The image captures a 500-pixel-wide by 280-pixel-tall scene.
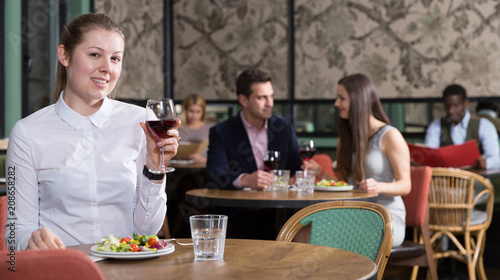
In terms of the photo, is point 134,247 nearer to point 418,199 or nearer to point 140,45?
point 418,199

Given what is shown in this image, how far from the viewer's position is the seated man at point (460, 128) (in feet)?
18.5

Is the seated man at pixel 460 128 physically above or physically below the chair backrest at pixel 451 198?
above

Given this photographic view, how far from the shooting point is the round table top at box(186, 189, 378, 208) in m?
2.75

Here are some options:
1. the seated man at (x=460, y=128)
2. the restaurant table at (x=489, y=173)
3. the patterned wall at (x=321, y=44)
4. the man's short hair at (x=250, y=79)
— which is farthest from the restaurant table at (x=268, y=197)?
the patterned wall at (x=321, y=44)

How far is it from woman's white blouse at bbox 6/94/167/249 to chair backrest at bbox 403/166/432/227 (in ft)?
5.90

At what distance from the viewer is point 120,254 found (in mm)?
1447

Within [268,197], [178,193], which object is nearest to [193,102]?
[178,193]

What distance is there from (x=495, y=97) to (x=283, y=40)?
7.63 feet

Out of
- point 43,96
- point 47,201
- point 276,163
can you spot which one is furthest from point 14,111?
point 47,201

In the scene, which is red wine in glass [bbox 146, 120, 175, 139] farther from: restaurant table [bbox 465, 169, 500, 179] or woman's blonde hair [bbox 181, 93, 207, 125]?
woman's blonde hair [bbox 181, 93, 207, 125]

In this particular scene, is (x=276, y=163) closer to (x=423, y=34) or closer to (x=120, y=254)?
(x=120, y=254)

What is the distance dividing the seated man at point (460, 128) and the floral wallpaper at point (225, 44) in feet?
6.13

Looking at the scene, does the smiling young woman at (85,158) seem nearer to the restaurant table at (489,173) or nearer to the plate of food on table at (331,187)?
the plate of food on table at (331,187)

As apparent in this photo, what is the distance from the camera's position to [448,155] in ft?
15.7
